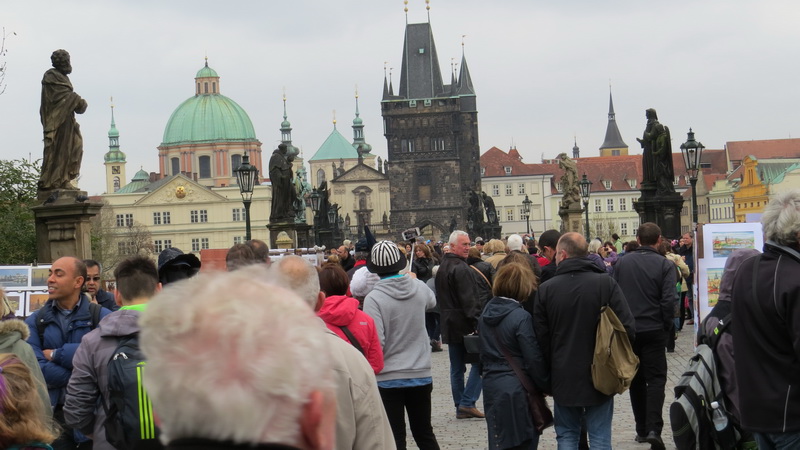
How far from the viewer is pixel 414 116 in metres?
107

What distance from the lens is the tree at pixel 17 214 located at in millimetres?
25156

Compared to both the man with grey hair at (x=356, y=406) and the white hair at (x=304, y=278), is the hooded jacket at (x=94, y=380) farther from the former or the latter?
the man with grey hair at (x=356, y=406)

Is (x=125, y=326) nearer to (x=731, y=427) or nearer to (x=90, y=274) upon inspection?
(x=731, y=427)

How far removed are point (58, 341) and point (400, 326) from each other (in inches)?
87.9

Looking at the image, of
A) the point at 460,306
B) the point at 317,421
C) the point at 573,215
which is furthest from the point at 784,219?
the point at 573,215

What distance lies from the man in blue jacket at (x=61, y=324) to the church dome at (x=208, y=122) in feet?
393

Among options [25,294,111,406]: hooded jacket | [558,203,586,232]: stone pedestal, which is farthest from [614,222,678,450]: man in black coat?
[558,203,586,232]: stone pedestal

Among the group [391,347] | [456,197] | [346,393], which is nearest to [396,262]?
[391,347]

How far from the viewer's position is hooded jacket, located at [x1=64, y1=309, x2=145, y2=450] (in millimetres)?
4734

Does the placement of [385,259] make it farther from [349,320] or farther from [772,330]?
[772,330]

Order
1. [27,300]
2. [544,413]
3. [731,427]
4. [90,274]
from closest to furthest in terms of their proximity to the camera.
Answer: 1. [731,427]
2. [544,413]
3. [90,274]
4. [27,300]

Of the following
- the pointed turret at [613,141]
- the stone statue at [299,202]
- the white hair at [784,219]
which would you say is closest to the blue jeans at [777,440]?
the white hair at [784,219]

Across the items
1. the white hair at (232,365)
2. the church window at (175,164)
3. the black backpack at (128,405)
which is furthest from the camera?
the church window at (175,164)

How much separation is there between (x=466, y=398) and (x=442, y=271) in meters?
1.20
